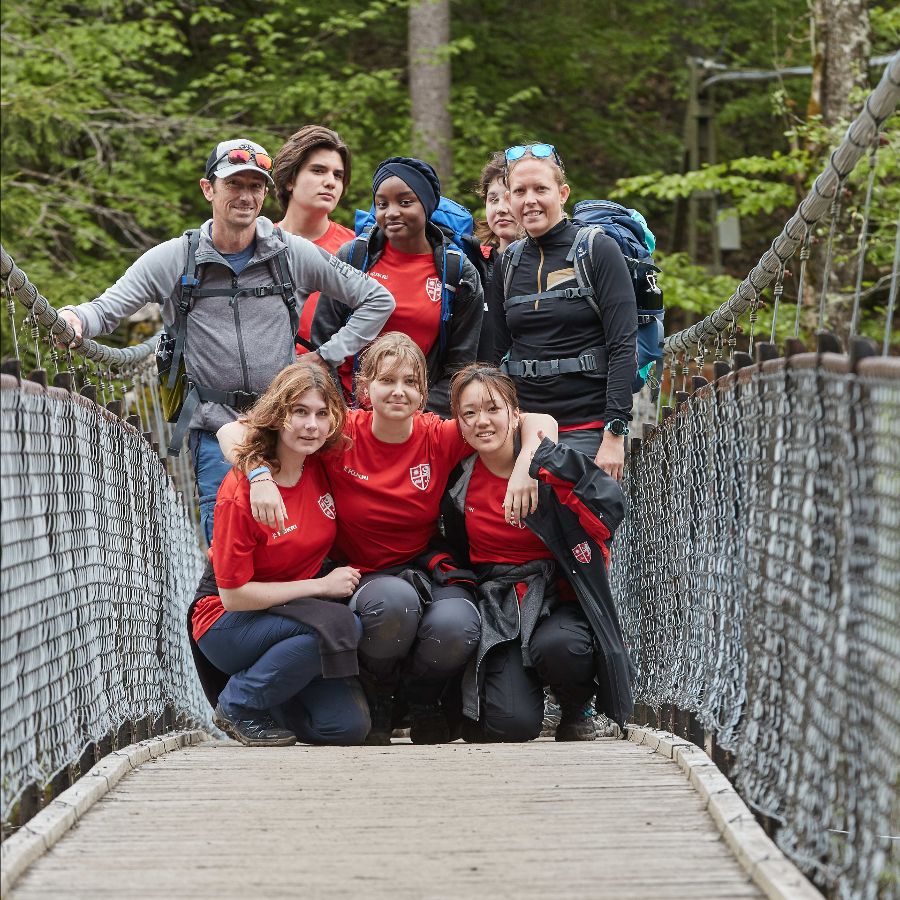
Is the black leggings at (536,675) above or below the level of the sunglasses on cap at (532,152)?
below

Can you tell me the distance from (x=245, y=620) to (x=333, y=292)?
100 cm

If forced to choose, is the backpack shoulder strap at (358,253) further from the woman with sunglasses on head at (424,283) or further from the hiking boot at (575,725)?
the hiking boot at (575,725)

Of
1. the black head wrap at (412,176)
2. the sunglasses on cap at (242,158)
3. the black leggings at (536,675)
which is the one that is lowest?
the black leggings at (536,675)

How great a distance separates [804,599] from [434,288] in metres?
2.38

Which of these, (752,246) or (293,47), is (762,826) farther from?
(752,246)

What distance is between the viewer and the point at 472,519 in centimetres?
430

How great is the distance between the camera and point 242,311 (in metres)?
4.34

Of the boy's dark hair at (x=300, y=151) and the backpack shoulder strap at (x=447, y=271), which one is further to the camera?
the boy's dark hair at (x=300, y=151)

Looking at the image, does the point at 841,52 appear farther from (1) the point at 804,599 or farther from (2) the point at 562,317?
(1) the point at 804,599

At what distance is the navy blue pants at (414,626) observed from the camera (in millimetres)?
4211

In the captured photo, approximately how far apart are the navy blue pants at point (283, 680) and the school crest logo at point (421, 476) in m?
0.50

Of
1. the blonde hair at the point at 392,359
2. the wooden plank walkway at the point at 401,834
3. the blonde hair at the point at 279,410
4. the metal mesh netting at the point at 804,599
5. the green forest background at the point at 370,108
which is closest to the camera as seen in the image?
the metal mesh netting at the point at 804,599

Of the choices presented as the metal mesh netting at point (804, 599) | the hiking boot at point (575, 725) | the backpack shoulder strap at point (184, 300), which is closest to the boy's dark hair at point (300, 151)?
the backpack shoulder strap at point (184, 300)

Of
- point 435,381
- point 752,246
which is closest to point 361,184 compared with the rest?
point 752,246
